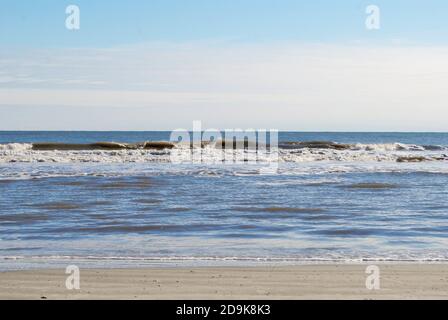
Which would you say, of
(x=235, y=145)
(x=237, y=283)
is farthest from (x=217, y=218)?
(x=235, y=145)

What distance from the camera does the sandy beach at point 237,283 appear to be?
6.63 metres

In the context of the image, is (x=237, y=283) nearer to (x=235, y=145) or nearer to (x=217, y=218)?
(x=217, y=218)

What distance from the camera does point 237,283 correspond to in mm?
7219

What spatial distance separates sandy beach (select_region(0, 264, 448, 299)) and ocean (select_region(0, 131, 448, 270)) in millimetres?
651

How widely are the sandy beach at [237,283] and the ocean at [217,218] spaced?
0.65 meters

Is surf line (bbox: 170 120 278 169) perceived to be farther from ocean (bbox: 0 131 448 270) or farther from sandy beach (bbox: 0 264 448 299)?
sandy beach (bbox: 0 264 448 299)

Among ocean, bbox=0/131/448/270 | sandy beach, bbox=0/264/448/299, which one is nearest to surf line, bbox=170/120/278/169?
ocean, bbox=0/131/448/270

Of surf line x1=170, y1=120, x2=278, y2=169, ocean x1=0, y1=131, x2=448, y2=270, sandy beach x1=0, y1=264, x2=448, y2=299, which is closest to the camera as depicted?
sandy beach x1=0, y1=264, x2=448, y2=299

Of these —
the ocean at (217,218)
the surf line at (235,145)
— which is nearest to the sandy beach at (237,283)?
the ocean at (217,218)

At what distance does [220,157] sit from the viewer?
36750 mm

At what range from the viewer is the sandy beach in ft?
21.7

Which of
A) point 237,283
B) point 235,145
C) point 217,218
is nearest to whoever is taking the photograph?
point 237,283

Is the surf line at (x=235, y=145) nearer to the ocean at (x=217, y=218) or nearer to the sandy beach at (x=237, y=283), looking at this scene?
the ocean at (x=217, y=218)

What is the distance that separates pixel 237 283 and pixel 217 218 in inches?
225
